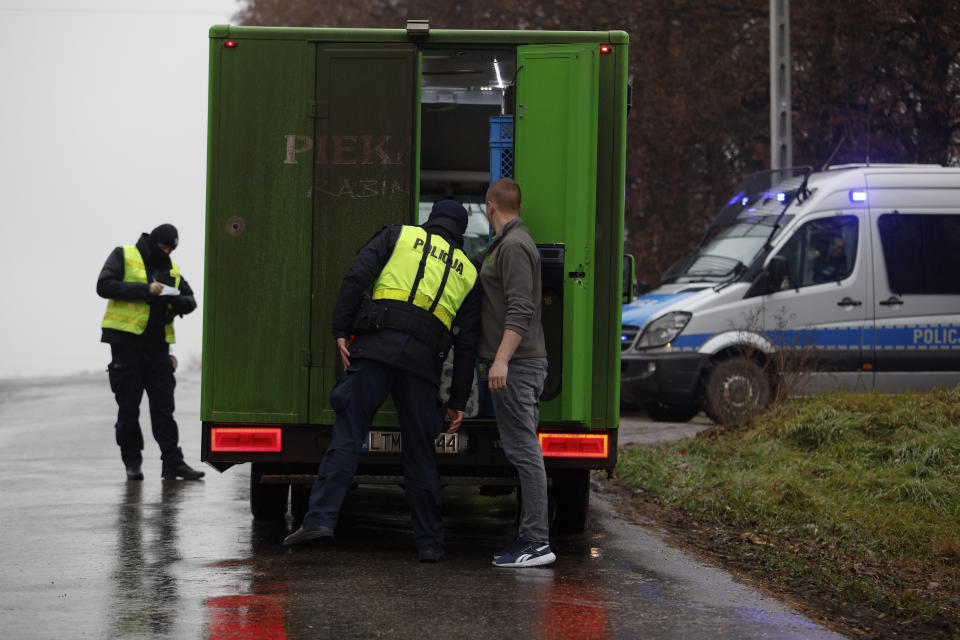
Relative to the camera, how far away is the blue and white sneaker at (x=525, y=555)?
6605 mm

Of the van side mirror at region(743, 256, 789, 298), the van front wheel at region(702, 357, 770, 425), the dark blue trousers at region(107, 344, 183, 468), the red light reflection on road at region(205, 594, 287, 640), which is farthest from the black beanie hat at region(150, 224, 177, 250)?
the van side mirror at region(743, 256, 789, 298)

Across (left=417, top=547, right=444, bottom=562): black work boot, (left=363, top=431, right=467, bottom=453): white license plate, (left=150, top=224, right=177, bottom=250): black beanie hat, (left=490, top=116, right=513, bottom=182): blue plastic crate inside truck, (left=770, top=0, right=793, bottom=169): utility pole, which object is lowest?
(left=417, top=547, right=444, bottom=562): black work boot

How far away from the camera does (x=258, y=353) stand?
7020 millimetres

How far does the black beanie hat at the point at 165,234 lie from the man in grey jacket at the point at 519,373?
4328mm

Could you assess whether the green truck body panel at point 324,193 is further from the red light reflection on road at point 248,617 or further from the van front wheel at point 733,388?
the van front wheel at point 733,388

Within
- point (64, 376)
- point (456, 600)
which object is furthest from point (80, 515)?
point (64, 376)

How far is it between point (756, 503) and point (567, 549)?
5.74 feet

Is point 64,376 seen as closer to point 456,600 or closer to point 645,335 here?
point 645,335

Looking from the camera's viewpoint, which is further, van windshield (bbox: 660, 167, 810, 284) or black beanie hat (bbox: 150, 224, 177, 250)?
van windshield (bbox: 660, 167, 810, 284)

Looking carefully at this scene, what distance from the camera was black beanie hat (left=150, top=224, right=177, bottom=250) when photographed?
34.0 feet

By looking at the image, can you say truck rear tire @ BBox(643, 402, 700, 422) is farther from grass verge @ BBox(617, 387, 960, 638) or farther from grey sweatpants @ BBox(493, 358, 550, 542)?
grey sweatpants @ BBox(493, 358, 550, 542)

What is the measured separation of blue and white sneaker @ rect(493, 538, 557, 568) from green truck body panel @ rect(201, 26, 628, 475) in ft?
1.66

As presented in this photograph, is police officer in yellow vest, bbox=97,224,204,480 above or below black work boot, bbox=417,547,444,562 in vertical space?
above

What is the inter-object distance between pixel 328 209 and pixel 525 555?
1.94 metres
